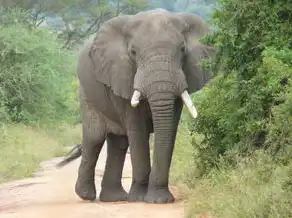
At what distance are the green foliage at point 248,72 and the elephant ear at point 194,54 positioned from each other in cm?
22

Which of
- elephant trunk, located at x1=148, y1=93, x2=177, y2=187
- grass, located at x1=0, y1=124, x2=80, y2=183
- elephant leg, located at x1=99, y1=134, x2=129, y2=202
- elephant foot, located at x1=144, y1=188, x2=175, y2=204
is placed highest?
elephant trunk, located at x1=148, y1=93, x2=177, y2=187

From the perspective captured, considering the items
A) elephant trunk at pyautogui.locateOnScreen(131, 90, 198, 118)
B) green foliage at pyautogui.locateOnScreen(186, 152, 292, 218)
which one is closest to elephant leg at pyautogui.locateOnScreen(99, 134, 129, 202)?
elephant trunk at pyautogui.locateOnScreen(131, 90, 198, 118)

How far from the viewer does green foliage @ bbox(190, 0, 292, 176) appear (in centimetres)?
1008

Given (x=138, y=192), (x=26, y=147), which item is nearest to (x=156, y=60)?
(x=138, y=192)

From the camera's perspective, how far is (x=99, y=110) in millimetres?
12812

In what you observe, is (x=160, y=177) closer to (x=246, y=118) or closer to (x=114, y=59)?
(x=246, y=118)

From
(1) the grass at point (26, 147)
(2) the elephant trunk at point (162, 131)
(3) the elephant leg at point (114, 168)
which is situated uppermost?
(2) the elephant trunk at point (162, 131)

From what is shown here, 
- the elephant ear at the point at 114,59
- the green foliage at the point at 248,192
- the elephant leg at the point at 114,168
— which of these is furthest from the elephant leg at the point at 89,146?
the green foliage at the point at 248,192

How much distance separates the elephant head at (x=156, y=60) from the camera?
11.1 meters

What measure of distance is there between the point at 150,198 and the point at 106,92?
1.97 meters

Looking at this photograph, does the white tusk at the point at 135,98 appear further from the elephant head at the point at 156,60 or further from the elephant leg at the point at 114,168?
the elephant leg at the point at 114,168

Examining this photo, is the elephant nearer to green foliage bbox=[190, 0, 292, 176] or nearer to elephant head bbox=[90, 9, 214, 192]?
elephant head bbox=[90, 9, 214, 192]

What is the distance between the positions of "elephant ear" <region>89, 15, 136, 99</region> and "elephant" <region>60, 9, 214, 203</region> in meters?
0.01

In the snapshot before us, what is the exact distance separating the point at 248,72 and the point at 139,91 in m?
1.36
